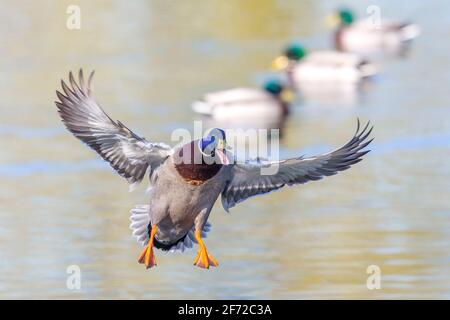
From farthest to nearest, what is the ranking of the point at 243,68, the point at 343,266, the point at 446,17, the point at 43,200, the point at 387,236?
the point at 446,17
the point at 243,68
the point at 43,200
the point at 387,236
the point at 343,266

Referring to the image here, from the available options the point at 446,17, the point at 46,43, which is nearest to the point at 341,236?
the point at 46,43

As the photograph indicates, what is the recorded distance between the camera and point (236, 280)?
29.8ft

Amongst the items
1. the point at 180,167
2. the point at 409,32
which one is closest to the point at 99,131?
the point at 180,167

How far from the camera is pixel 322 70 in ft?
60.4

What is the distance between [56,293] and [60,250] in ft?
3.10

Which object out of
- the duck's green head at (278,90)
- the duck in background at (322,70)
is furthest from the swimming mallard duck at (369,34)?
the duck's green head at (278,90)

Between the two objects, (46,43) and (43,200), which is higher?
(46,43)

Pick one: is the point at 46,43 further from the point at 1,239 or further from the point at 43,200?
the point at 1,239

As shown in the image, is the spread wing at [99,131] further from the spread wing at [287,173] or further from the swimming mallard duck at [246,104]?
the swimming mallard duck at [246,104]

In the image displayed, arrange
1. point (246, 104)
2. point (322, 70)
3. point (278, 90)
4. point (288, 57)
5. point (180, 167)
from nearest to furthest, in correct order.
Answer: point (180, 167) < point (246, 104) < point (278, 90) < point (288, 57) < point (322, 70)

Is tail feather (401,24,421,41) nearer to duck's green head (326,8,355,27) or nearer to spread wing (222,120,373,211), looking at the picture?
duck's green head (326,8,355,27)

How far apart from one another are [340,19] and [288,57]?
7.33ft

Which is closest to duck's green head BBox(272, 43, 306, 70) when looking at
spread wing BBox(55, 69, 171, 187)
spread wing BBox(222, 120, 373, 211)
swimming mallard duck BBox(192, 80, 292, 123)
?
swimming mallard duck BBox(192, 80, 292, 123)

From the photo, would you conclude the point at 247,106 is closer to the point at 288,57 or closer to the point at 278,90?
the point at 278,90
